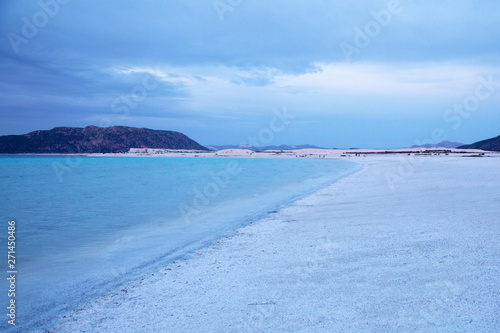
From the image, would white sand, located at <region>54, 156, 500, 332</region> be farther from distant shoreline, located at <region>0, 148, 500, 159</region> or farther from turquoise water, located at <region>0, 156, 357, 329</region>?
distant shoreline, located at <region>0, 148, 500, 159</region>

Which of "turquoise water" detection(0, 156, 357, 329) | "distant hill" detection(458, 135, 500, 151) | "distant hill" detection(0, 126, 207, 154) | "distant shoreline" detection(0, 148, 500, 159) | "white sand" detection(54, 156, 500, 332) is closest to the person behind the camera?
"white sand" detection(54, 156, 500, 332)

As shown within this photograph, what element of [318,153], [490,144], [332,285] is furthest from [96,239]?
[490,144]

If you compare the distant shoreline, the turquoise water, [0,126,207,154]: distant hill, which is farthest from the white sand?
[0,126,207,154]: distant hill

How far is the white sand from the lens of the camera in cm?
295

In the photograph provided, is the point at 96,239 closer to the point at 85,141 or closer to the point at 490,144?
the point at 490,144

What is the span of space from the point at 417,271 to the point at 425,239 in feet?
4.68

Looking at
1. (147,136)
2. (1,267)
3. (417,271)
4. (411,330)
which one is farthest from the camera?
(147,136)

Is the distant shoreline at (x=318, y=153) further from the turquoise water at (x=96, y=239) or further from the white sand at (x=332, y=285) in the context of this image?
the white sand at (x=332, y=285)

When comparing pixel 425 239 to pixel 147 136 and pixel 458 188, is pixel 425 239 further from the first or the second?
pixel 147 136

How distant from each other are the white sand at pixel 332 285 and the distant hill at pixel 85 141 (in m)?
143

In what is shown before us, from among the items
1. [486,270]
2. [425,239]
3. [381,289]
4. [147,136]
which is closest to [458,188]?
[425,239]

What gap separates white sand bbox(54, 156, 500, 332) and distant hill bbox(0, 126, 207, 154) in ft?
470

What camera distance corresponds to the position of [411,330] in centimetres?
270

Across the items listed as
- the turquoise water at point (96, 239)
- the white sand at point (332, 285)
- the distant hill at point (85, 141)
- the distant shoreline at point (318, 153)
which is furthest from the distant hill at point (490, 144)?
the distant hill at point (85, 141)
